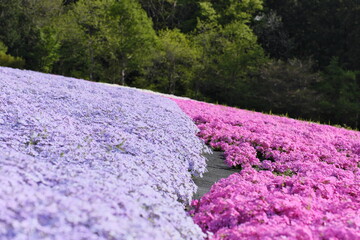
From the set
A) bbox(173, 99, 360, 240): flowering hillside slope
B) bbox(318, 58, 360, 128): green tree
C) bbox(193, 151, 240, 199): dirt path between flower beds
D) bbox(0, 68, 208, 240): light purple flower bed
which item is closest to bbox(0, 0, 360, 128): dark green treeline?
bbox(318, 58, 360, 128): green tree

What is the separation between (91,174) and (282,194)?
2960 millimetres

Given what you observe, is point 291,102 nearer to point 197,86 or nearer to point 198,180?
point 197,86

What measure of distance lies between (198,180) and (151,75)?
3825 cm

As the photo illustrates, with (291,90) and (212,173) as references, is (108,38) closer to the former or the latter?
(291,90)

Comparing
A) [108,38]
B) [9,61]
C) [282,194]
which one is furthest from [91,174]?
[9,61]

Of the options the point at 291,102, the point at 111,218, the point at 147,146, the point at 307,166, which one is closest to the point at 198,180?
the point at 147,146

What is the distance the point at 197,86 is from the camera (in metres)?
43.9

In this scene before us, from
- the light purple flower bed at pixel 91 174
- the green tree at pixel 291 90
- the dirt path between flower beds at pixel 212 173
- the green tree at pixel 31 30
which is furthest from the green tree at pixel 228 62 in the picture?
the light purple flower bed at pixel 91 174

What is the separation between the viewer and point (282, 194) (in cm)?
553

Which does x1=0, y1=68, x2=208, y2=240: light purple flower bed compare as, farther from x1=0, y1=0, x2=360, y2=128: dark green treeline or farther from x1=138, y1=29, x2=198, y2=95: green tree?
x1=138, y1=29, x2=198, y2=95: green tree

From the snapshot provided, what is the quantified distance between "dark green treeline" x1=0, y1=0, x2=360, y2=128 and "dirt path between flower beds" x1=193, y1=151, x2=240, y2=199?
27.7 meters

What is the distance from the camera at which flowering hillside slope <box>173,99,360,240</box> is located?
4230 millimetres

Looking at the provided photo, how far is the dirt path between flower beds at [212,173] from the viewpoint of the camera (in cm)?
676

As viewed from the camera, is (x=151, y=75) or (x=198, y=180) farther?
(x=151, y=75)
